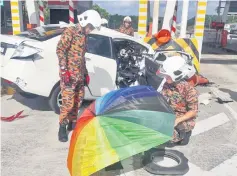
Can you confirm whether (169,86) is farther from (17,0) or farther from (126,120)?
(17,0)

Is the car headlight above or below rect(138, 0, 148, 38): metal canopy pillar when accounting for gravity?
below

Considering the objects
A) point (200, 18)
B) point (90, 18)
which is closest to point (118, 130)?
point (90, 18)

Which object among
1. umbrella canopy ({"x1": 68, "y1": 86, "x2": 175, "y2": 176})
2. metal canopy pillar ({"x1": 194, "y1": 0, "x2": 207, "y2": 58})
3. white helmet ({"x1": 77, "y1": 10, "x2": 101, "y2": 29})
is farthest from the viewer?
metal canopy pillar ({"x1": 194, "y1": 0, "x2": 207, "y2": 58})

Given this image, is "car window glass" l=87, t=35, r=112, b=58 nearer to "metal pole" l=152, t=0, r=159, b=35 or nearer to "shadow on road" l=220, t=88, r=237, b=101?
"shadow on road" l=220, t=88, r=237, b=101

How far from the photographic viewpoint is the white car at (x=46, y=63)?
4867mm

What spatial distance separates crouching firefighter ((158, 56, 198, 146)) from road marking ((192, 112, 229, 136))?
0.98 metres

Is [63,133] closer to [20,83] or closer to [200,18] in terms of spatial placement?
[20,83]

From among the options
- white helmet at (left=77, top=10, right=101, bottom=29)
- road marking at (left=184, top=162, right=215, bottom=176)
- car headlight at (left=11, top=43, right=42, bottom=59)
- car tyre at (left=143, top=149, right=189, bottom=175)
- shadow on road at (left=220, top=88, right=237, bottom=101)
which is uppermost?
white helmet at (left=77, top=10, right=101, bottom=29)

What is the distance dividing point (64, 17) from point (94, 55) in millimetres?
12418

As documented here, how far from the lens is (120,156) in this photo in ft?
9.51

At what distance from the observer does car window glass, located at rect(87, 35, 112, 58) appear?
5285 millimetres

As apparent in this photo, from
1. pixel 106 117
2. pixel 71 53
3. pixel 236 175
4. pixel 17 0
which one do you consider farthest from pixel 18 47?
pixel 17 0

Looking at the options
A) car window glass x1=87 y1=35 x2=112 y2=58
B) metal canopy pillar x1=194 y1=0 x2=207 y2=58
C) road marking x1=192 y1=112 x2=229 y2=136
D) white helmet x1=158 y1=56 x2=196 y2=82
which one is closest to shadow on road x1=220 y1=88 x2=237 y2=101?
road marking x1=192 y1=112 x2=229 y2=136

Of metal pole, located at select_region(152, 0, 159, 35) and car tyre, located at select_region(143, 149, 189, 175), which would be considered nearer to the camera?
car tyre, located at select_region(143, 149, 189, 175)
